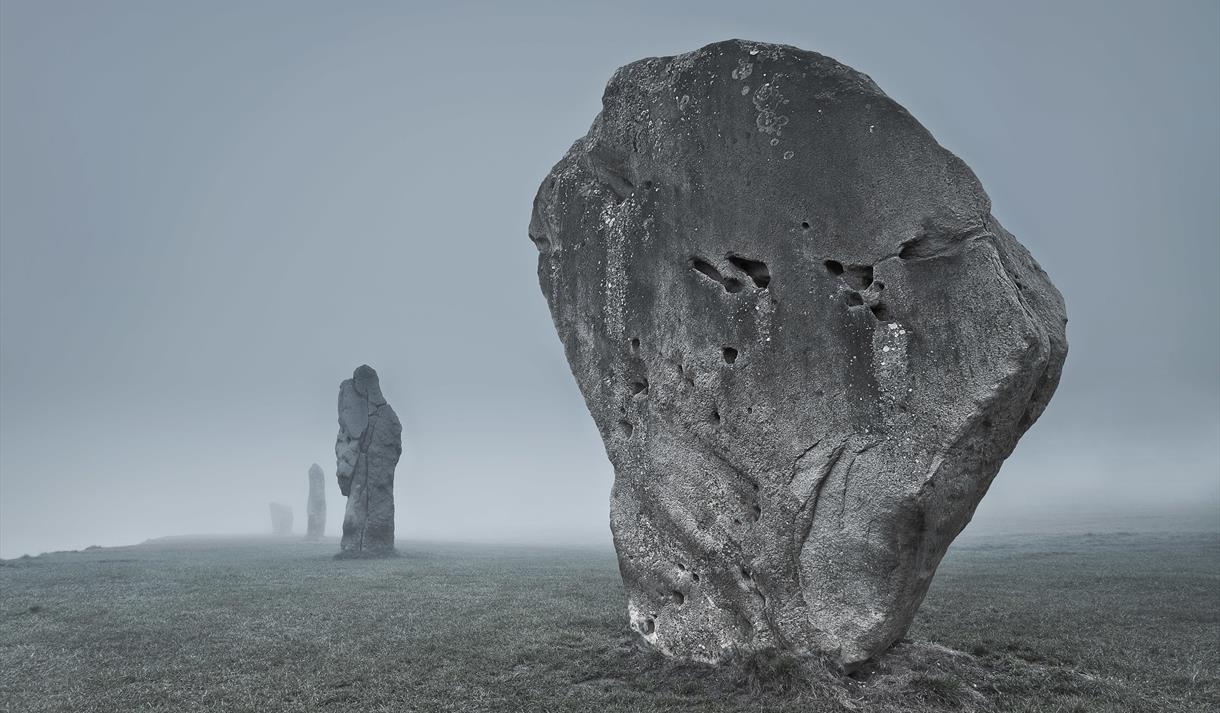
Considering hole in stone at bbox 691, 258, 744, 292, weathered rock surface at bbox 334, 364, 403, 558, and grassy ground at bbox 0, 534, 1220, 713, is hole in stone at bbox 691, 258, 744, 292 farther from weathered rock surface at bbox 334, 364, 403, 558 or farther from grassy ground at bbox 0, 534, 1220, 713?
weathered rock surface at bbox 334, 364, 403, 558

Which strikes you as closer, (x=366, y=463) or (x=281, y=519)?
(x=366, y=463)

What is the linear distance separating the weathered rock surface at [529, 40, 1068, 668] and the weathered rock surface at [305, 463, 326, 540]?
5997 cm

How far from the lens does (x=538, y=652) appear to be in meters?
12.5

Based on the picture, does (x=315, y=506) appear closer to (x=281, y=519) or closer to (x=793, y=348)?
(x=281, y=519)

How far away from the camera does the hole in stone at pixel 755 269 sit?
1070cm

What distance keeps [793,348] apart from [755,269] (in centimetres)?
151

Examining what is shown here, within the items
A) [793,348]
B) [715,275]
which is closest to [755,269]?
[715,275]

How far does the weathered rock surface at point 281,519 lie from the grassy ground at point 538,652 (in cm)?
6426

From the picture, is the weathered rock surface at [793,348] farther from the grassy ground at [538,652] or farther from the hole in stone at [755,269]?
the grassy ground at [538,652]

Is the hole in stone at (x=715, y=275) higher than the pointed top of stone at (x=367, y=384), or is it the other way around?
the pointed top of stone at (x=367, y=384)

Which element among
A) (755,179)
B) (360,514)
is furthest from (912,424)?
(360,514)

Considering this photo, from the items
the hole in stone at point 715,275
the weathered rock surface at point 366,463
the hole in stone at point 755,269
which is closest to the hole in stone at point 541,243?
the hole in stone at point 715,275

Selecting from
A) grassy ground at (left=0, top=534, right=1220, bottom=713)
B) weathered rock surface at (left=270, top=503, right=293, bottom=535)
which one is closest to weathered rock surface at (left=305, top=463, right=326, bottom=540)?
weathered rock surface at (left=270, top=503, right=293, bottom=535)

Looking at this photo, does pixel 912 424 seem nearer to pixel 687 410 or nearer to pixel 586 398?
pixel 687 410
